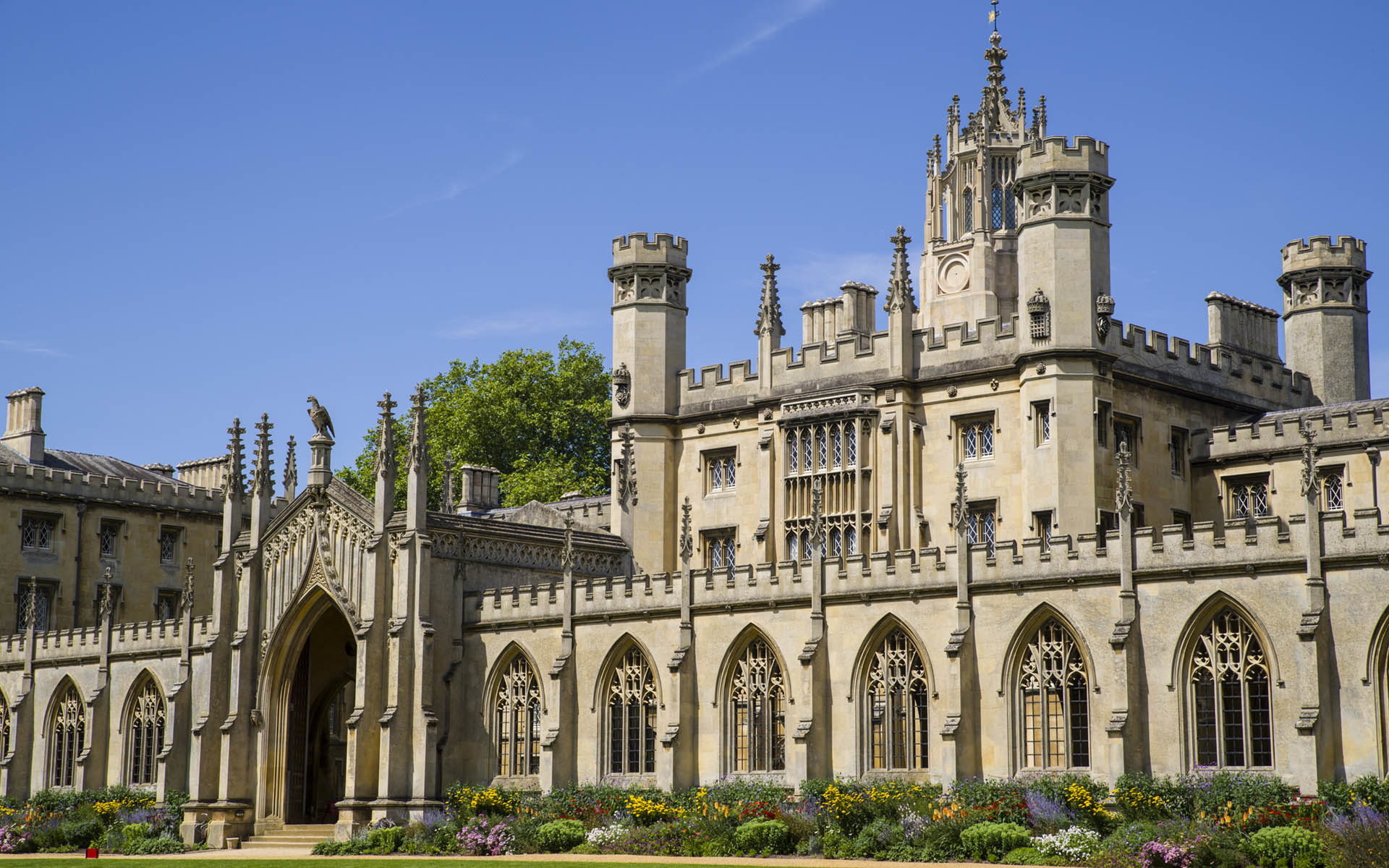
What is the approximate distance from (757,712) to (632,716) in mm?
3408

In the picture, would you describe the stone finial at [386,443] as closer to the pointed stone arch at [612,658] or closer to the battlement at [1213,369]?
the pointed stone arch at [612,658]

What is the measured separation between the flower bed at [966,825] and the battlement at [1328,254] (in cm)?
2242

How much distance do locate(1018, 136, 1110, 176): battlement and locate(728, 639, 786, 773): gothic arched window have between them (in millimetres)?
12986

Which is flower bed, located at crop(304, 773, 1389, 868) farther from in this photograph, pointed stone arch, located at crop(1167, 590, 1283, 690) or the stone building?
pointed stone arch, located at crop(1167, 590, 1283, 690)

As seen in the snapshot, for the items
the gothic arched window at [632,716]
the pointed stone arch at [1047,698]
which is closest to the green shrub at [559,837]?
the gothic arched window at [632,716]

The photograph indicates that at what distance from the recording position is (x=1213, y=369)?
43.8 meters

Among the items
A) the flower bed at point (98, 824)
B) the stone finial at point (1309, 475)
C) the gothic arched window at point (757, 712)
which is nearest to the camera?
the stone finial at point (1309, 475)

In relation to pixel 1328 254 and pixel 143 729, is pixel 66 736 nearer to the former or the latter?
pixel 143 729

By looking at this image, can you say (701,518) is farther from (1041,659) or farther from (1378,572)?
(1378,572)

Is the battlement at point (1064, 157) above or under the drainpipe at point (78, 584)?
above

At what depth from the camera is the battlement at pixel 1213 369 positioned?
41.1 metres

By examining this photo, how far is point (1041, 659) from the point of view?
107 feet

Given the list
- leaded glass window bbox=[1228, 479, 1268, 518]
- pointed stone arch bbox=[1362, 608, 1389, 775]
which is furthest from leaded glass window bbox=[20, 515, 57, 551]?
pointed stone arch bbox=[1362, 608, 1389, 775]

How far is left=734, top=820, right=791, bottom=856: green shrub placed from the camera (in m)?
31.3
